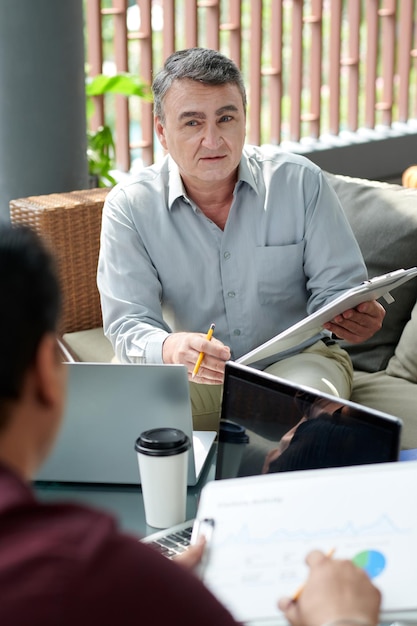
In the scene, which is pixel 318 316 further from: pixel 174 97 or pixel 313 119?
pixel 313 119

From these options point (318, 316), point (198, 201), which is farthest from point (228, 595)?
point (198, 201)

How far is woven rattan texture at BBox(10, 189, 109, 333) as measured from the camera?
9.42 ft

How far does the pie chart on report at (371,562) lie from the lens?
1096 mm

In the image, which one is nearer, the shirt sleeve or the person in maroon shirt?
the person in maroon shirt

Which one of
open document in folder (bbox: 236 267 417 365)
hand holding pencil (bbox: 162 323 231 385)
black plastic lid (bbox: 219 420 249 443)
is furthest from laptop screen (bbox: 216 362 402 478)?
hand holding pencil (bbox: 162 323 231 385)

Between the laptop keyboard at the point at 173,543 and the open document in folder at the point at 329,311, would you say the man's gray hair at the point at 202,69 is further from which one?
the laptop keyboard at the point at 173,543

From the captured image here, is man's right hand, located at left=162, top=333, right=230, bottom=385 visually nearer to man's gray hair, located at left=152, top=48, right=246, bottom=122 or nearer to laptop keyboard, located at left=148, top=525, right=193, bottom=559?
laptop keyboard, located at left=148, top=525, right=193, bottom=559

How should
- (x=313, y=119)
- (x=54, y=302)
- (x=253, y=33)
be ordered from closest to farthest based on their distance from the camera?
(x=54, y=302) → (x=253, y=33) → (x=313, y=119)

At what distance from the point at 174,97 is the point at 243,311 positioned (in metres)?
0.55

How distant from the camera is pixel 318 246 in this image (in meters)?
2.34

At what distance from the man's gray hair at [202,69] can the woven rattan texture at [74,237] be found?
672 millimetres

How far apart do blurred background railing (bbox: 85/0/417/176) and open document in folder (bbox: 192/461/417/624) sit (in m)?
2.91

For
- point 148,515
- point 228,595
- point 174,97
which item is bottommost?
point 148,515

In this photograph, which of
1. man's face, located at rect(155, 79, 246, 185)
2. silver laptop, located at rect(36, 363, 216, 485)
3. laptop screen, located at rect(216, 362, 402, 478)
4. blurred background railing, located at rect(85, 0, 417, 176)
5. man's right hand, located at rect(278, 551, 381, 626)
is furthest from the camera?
blurred background railing, located at rect(85, 0, 417, 176)
